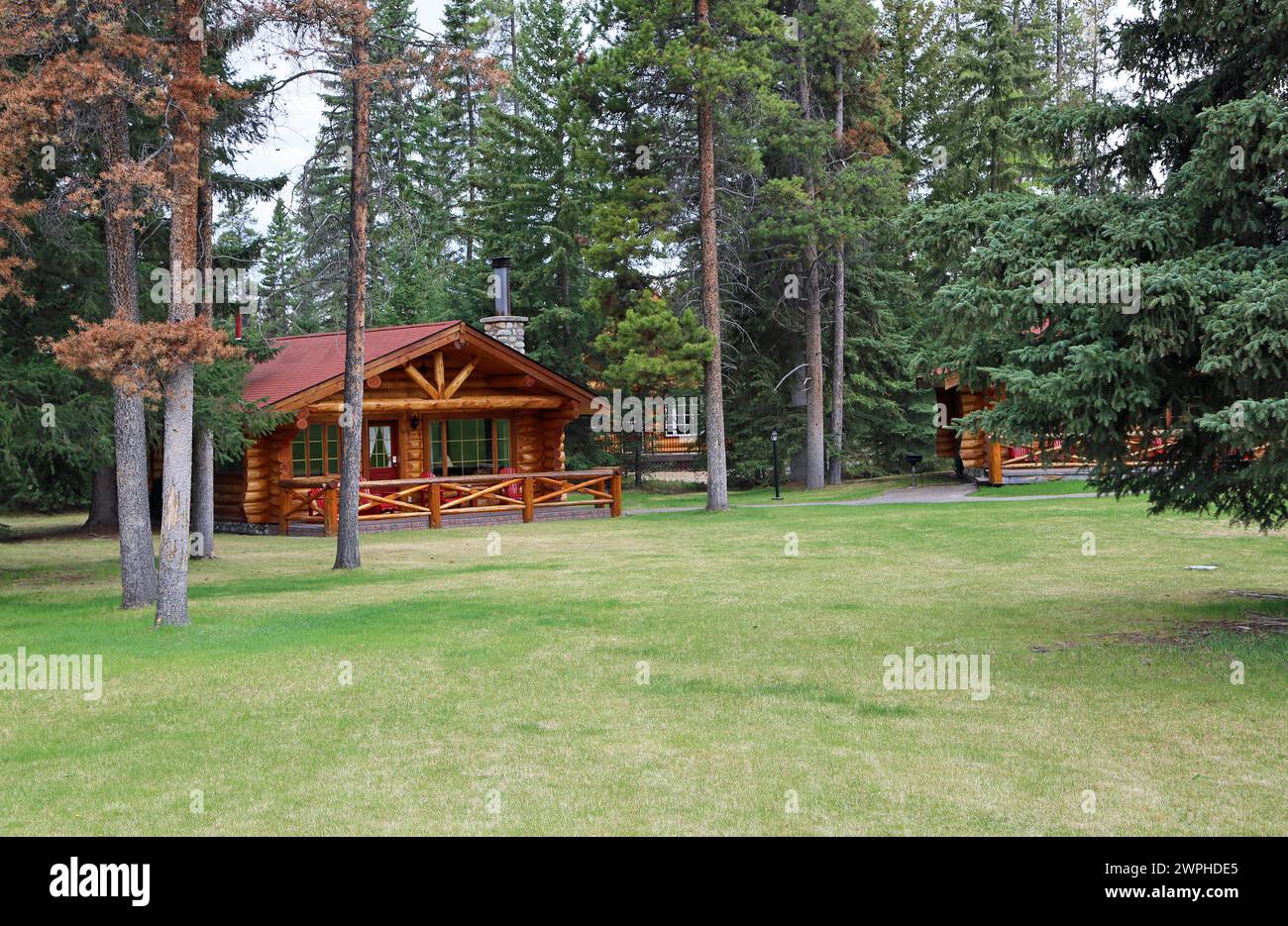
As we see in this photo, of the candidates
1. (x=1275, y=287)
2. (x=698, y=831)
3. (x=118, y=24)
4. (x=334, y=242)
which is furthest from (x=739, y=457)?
(x=698, y=831)

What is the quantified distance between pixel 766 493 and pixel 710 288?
9299 mm

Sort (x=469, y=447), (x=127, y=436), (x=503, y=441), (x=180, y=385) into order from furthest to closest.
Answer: (x=503, y=441), (x=469, y=447), (x=127, y=436), (x=180, y=385)

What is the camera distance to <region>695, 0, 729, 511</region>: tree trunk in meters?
27.2

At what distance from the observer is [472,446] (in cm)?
3044

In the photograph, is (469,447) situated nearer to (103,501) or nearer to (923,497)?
(103,501)

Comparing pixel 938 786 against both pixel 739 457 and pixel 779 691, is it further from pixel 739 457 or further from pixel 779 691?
pixel 739 457

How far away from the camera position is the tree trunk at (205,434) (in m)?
17.2

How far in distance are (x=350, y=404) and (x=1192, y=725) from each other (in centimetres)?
1269

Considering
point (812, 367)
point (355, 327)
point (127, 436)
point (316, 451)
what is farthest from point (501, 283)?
point (127, 436)

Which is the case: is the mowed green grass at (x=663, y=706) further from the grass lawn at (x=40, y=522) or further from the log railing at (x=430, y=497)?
the grass lawn at (x=40, y=522)

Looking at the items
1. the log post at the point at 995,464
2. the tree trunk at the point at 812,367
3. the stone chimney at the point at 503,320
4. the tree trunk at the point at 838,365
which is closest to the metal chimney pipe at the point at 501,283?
the stone chimney at the point at 503,320

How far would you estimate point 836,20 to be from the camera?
33.4 m

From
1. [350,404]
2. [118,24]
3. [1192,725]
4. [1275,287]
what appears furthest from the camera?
[350,404]

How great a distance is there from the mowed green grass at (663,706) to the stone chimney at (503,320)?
1430 centimetres
